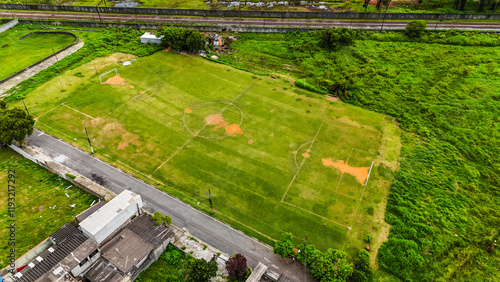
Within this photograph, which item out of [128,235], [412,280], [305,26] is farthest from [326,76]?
[128,235]

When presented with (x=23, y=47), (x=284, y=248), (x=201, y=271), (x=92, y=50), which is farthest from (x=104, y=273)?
(x=23, y=47)

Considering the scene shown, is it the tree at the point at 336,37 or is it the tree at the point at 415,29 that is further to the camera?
the tree at the point at 415,29

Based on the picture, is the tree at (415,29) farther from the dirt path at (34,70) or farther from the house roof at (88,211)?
the dirt path at (34,70)

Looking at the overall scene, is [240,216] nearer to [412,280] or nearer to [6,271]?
[412,280]

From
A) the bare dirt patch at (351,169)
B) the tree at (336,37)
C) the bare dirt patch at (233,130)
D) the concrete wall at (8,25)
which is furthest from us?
the concrete wall at (8,25)

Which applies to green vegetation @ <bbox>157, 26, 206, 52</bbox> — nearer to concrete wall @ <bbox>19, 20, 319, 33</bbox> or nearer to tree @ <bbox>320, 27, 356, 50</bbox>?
concrete wall @ <bbox>19, 20, 319, 33</bbox>

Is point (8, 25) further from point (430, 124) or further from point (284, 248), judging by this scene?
point (430, 124)

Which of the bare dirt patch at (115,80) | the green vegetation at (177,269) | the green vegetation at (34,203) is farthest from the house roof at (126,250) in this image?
the bare dirt patch at (115,80)
